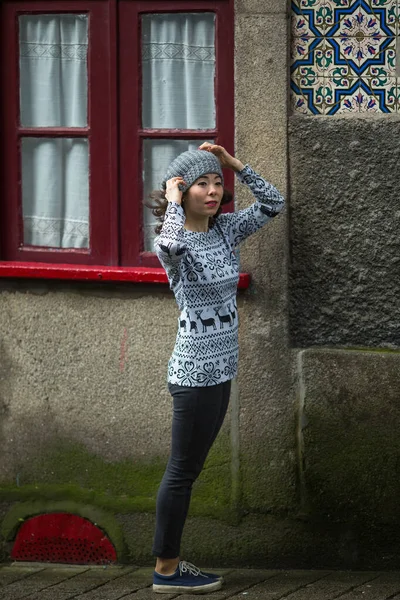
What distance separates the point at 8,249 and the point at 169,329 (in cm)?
94

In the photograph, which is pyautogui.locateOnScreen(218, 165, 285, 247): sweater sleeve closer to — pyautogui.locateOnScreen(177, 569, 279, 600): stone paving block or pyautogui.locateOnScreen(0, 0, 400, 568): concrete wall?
pyautogui.locateOnScreen(0, 0, 400, 568): concrete wall

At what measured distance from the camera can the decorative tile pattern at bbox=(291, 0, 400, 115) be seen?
18.8 feet

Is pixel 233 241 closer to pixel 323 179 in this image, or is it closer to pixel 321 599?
pixel 323 179

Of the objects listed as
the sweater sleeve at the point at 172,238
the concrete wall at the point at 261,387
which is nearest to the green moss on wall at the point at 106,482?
the concrete wall at the point at 261,387

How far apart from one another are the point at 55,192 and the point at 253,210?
1.20 metres

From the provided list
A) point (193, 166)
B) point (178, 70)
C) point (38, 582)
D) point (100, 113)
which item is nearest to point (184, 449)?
point (38, 582)

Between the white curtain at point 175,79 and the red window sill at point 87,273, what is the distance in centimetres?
48

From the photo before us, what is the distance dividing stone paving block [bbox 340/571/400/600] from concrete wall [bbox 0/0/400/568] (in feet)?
0.46

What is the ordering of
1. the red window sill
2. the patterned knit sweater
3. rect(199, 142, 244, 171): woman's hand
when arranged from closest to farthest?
the patterned knit sweater
rect(199, 142, 244, 171): woman's hand
the red window sill

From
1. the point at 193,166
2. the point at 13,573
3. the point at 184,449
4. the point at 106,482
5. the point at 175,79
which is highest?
the point at 175,79

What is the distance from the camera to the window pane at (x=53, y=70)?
6.14 m

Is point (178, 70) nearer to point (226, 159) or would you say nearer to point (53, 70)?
point (53, 70)

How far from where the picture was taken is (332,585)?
5645mm

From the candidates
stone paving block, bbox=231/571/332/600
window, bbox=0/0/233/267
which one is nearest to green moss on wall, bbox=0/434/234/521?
A: stone paving block, bbox=231/571/332/600
